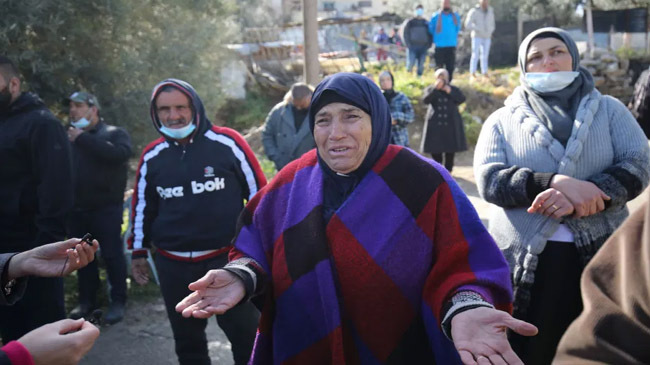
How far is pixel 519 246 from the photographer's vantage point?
3.12 metres

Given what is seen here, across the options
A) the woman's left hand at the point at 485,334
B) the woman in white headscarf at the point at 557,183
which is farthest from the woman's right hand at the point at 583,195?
the woman's left hand at the point at 485,334

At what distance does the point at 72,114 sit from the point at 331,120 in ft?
12.3

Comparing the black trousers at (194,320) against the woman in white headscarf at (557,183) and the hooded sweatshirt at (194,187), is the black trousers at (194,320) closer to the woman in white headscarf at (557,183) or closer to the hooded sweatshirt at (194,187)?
the hooded sweatshirt at (194,187)

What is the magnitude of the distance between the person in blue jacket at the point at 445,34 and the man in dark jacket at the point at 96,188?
377 inches

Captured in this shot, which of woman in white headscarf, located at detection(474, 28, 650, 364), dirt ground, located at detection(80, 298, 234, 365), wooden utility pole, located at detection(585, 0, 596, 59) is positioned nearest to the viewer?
woman in white headscarf, located at detection(474, 28, 650, 364)

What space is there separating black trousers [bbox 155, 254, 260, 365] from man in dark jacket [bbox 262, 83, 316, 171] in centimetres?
271

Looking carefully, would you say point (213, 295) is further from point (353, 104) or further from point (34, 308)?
point (34, 308)

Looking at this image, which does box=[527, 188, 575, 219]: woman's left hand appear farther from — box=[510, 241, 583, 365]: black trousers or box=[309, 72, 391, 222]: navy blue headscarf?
box=[309, 72, 391, 222]: navy blue headscarf

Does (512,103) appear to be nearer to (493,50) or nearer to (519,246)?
(519,246)

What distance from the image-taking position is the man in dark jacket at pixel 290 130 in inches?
251

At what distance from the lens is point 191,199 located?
12.3 ft

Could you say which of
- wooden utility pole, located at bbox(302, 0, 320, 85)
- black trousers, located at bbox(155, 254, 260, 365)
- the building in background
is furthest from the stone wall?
the building in background

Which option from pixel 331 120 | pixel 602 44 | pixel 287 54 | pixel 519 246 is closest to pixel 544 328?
pixel 519 246

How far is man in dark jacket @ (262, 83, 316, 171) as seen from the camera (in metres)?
6.37
